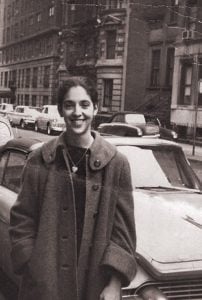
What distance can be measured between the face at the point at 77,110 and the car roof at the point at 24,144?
5.72 ft

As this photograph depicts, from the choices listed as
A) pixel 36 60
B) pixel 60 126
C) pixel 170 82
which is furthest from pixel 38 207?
pixel 170 82

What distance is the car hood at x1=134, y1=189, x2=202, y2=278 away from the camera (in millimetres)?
2947

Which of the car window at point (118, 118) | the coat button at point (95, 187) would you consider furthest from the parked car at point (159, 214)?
the car window at point (118, 118)

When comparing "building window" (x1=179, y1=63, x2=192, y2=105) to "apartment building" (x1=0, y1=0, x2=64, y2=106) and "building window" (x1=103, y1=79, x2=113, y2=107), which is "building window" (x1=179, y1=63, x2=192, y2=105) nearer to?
"building window" (x1=103, y1=79, x2=113, y2=107)

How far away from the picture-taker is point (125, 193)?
2479 mm

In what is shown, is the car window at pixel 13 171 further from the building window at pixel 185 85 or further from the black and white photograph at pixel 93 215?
the building window at pixel 185 85

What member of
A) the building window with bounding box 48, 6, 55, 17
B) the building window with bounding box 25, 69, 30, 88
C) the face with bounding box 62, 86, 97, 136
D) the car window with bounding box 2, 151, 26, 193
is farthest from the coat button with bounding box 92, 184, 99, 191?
the building window with bounding box 48, 6, 55, 17

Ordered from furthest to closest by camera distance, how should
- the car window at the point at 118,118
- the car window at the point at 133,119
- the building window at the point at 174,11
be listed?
the building window at the point at 174,11 < the car window at the point at 133,119 < the car window at the point at 118,118

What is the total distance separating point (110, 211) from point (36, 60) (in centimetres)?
480

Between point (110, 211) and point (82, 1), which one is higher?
point (82, 1)

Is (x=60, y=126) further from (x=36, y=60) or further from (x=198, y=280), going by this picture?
(x=198, y=280)

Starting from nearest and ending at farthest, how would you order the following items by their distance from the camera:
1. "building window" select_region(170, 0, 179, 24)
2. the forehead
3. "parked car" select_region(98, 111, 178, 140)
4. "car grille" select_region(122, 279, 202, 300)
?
1. the forehead
2. "car grille" select_region(122, 279, 202, 300)
3. "parked car" select_region(98, 111, 178, 140)
4. "building window" select_region(170, 0, 179, 24)

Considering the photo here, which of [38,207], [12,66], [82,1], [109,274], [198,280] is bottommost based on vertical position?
[198,280]

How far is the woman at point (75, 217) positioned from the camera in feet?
7.91
